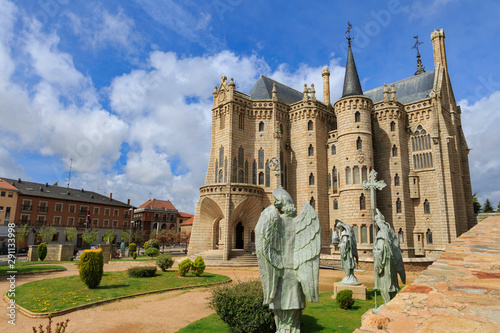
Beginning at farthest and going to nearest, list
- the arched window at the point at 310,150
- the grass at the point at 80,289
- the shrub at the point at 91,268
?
the arched window at the point at 310,150, the shrub at the point at 91,268, the grass at the point at 80,289

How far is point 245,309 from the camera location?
8.39 m

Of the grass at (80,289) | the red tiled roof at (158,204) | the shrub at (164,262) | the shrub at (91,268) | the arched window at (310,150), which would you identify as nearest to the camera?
the grass at (80,289)

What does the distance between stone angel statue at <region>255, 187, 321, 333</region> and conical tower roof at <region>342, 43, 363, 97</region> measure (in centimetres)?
3283

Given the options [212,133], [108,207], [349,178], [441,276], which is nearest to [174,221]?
[108,207]

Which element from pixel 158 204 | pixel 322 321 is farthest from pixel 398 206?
pixel 158 204

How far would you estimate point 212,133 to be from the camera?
37.8 meters

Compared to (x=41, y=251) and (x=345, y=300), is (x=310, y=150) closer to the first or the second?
(x=345, y=300)

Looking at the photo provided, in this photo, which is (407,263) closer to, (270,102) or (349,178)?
(349,178)

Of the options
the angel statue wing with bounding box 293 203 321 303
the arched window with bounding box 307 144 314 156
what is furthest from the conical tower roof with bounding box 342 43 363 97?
the angel statue wing with bounding box 293 203 321 303

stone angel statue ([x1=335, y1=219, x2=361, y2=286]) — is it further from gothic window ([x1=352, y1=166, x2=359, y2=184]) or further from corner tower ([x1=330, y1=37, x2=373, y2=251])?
gothic window ([x1=352, y1=166, x2=359, y2=184])

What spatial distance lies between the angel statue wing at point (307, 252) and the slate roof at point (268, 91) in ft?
115

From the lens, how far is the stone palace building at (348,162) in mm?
31859

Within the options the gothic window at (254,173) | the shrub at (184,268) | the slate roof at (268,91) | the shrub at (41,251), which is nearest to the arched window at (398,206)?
the gothic window at (254,173)

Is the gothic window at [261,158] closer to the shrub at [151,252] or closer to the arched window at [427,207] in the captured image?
the shrub at [151,252]
